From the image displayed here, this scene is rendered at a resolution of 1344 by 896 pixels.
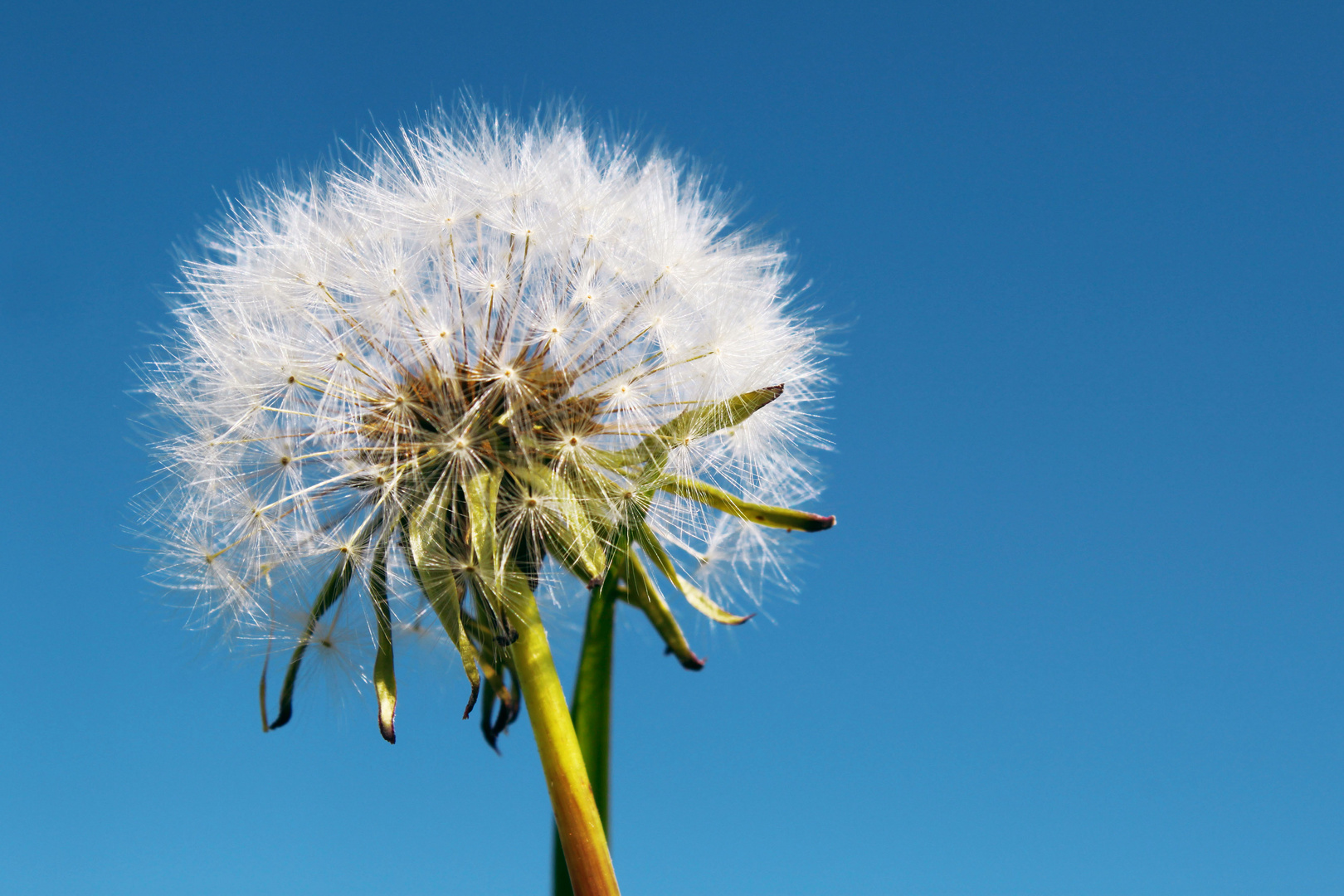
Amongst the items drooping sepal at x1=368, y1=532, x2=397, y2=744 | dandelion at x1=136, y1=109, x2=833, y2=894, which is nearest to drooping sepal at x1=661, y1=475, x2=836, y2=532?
dandelion at x1=136, y1=109, x2=833, y2=894

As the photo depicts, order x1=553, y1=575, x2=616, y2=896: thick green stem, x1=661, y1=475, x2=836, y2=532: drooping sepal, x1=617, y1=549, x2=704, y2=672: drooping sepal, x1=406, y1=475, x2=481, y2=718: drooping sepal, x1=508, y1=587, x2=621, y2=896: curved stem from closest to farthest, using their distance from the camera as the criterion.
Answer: x1=508, y1=587, x2=621, y2=896: curved stem → x1=406, y1=475, x2=481, y2=718: drooping sepal → x1=553, y1=575, x2=616, y2=896: thick green stem → x1=661, y1=475, x2=836, y2=532: drooping sepal → x1=617, y1=549, x2=704, y2=672: drooping sepal

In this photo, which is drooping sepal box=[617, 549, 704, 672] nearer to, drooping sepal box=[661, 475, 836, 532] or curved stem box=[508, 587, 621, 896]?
drooping sepal box=[661, 475, 836, 532]

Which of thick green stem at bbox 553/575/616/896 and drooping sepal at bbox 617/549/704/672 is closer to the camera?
thick green stem at bbox 553/575/616/896

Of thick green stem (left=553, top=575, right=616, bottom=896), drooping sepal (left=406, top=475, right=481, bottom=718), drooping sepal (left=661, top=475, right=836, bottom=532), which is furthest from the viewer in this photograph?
drooping sepal (left=661, top=475, right=836, bottom=532)

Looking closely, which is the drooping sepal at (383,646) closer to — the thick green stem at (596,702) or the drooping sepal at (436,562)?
the drooping sepal at (436,562)

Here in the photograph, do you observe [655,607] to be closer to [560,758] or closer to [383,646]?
[560,758]

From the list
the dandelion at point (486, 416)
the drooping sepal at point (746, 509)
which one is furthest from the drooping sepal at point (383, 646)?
the drooping sepal at point (746, 509)

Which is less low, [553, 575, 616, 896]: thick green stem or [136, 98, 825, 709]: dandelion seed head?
[136, 98, 825, 709]: dandelion seed head

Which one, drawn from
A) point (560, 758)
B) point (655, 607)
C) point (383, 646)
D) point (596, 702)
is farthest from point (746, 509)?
point (383, 646)
